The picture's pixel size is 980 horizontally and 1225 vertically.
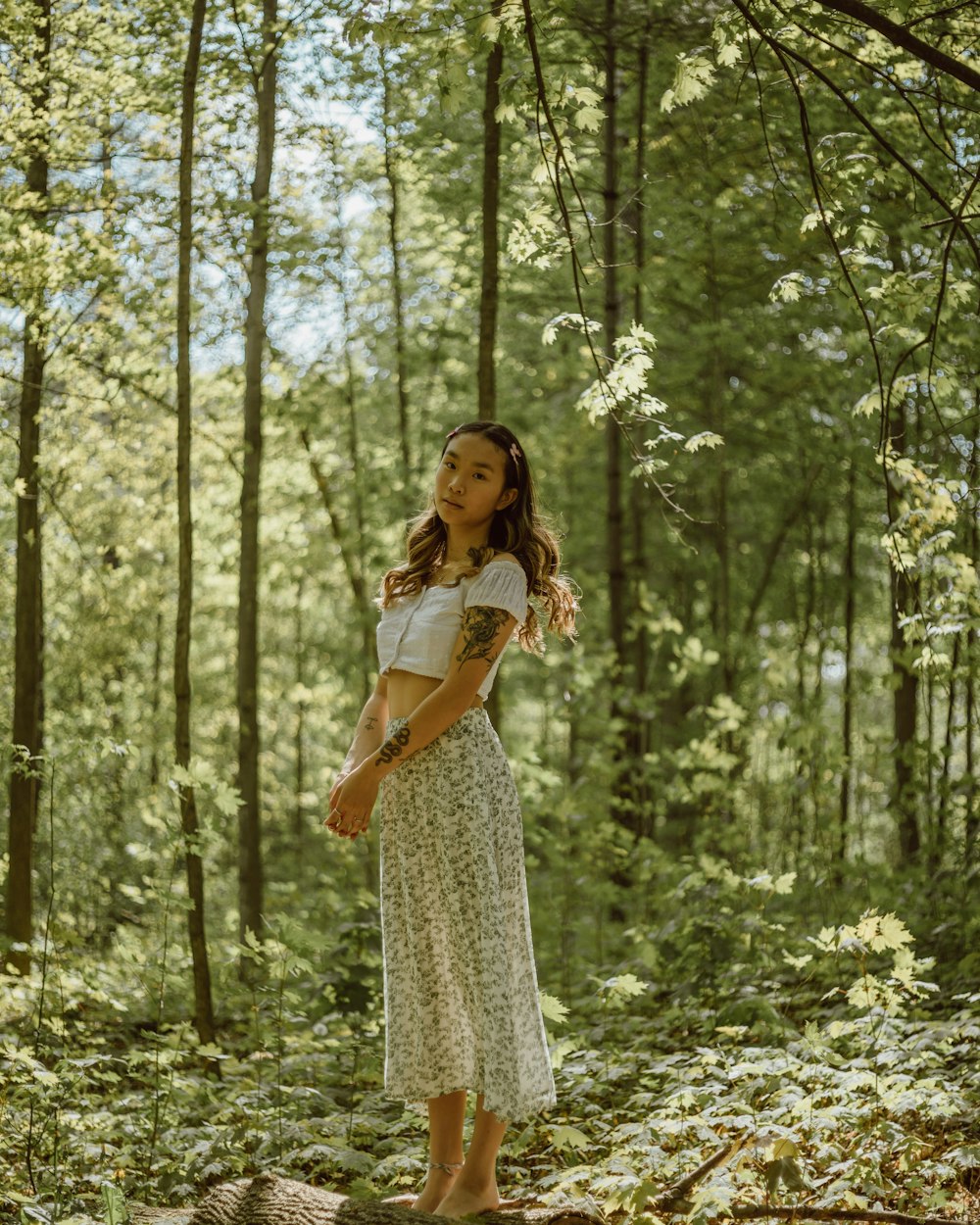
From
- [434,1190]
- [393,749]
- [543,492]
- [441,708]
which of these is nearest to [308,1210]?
[434,1190]

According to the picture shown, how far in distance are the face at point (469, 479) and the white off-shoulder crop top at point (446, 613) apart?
0.61 ft

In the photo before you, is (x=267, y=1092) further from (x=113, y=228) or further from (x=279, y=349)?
(x=279, y=349)

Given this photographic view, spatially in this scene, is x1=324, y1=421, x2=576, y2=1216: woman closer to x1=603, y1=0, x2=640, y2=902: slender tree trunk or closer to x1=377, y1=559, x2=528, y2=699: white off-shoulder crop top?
x1=377, y1=559, x2=528, y2=699: white off-shoulder crop top

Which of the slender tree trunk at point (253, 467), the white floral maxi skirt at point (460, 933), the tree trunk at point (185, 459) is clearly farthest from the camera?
the slender tree trunk at point (253, 467)

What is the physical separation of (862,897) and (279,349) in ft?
19.9

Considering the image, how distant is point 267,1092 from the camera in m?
4.77

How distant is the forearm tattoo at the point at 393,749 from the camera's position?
129 inches

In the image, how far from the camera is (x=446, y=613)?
3.37 metres

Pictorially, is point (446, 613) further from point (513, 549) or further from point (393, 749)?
point (393, 749)

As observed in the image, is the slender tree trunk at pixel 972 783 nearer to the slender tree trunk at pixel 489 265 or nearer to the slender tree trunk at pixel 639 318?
the slender tree trunk at pixel 639 318

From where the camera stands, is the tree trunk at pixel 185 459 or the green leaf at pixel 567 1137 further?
the tree trunk at pixel 185 459

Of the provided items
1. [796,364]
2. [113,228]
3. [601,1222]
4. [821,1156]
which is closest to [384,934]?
[601,1222]

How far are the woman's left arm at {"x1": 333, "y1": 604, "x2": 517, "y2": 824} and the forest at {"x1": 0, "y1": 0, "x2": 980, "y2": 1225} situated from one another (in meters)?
0.84

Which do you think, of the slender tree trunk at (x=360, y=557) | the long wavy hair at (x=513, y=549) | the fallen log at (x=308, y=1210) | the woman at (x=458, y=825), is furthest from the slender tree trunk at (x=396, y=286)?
the fallen log at (x=308, y=1210)
